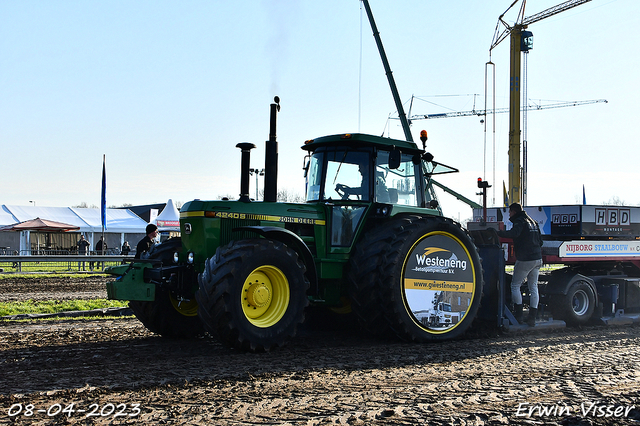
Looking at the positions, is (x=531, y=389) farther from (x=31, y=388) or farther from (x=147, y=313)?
(x=147, y=313)

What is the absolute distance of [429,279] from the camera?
25.0ft

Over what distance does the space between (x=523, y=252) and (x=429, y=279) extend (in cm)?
209

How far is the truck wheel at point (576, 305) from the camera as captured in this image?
9352mm

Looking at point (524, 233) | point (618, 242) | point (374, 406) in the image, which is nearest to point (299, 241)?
point (374, 406)

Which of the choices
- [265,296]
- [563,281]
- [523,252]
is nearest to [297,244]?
[265,296]

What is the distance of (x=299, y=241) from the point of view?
269 inches

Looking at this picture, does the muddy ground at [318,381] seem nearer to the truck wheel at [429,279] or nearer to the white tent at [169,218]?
the truck wheel at [429,279]

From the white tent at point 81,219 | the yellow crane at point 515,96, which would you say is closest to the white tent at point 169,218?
the white tent at point 81,219

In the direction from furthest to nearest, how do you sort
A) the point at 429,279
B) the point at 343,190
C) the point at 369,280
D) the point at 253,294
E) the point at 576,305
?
the point at 576,305
the point at 343,190
the point at 429,279
the point at 369,280
the point at 253,294

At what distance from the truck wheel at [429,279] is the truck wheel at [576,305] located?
210 centimetres

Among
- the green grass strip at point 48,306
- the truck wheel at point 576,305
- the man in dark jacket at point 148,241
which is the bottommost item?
the green grass strip at point 48,306

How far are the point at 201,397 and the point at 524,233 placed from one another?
5.99m

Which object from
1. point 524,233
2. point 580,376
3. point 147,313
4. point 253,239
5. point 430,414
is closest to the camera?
point 430,414

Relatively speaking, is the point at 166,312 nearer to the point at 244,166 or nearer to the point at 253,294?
the point at 253,294
